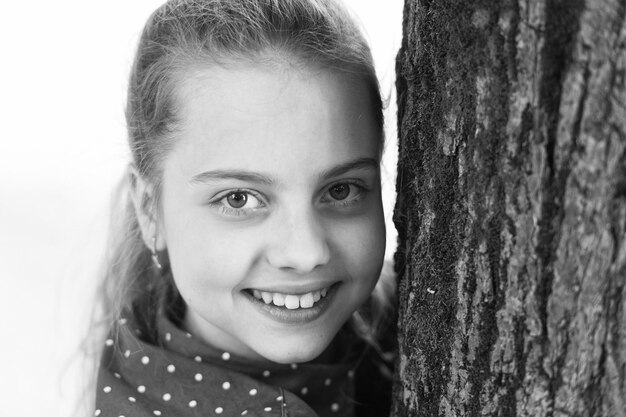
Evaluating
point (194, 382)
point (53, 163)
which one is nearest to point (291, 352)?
point (194, 382)

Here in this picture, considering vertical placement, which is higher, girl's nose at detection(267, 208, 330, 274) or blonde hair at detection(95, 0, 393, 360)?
blonde hair at detection(95, 0, 393, 360)

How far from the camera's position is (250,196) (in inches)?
65.4

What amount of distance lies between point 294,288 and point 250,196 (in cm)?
21

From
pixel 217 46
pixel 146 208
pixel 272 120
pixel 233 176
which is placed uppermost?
pixel 217 46

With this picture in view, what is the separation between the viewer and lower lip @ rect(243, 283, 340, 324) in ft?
5.65

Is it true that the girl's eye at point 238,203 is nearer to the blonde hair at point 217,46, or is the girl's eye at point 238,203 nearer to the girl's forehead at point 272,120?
the girl's forehead at point 272,120

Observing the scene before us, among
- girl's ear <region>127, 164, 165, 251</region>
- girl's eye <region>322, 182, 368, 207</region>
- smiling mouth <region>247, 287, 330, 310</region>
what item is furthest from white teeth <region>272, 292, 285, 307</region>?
girl's ear <region>127, 164, 165, 251</region>

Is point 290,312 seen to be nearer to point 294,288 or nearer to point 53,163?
point 294,288

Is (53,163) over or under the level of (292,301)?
under

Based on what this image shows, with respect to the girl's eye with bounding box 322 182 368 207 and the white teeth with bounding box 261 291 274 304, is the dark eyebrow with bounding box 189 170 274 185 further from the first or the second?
the white teeth with bounding box 261 291 274 304

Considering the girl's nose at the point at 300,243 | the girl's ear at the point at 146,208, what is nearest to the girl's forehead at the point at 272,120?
the girl's nose at the point at 300,243

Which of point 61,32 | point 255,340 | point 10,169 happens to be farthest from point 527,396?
point 61,32

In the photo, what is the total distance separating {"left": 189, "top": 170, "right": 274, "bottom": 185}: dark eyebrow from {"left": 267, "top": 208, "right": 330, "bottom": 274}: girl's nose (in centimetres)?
9

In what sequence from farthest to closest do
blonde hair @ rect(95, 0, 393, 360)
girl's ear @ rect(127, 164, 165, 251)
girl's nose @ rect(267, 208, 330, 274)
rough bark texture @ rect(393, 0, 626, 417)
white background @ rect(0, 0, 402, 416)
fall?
white background @ rect(0, 0, 402, 416), girl's ear @ rect(127, 164, 165, 251), blonde hair @ rect(95, 0, 393, 360), girl's nose @ rect(267, 208, 330, 274), rough bark texture @ rect(393, 0, 626, 417)
